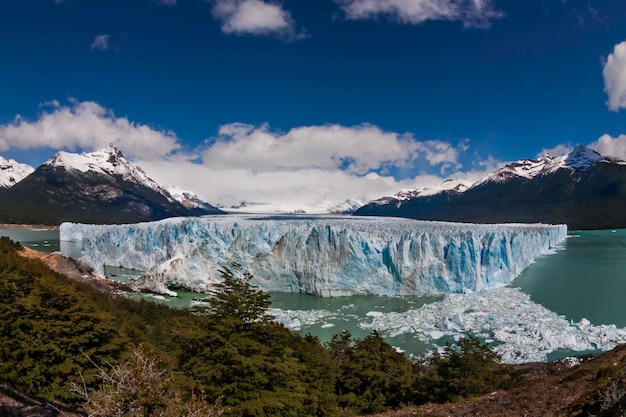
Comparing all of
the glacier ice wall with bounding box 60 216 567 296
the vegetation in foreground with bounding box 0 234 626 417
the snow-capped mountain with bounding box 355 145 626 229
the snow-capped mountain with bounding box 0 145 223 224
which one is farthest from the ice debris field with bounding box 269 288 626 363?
the snow-capped mountain with bounding box 0 145 223 224

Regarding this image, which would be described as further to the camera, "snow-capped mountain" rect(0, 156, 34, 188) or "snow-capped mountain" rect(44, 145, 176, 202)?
"snow-capped mountain" rect(0, 156, 34, 188)

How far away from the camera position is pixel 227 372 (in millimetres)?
6730

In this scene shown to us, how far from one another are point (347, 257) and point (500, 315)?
29.2ft

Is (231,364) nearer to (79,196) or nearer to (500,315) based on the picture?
(500,315)

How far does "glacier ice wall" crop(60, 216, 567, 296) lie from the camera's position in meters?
24.0

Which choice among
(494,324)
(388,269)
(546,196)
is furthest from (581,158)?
(494,324)

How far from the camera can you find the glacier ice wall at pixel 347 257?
2403cm

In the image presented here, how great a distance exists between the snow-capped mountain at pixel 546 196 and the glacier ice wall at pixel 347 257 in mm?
77354

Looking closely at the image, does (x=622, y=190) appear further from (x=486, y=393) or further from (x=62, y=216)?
(x=62, y=216)

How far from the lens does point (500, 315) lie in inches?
725

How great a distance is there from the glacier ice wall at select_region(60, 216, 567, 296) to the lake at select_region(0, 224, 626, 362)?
1.03 metres

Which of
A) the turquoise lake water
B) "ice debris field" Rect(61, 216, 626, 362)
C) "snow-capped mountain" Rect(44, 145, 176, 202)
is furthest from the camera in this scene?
"snow-capped mountain" Rect(44, 145, 176, 202)

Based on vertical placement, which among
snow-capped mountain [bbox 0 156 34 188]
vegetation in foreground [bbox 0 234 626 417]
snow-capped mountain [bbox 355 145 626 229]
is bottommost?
vegetation in foreground [bbox 0 234 626 417]

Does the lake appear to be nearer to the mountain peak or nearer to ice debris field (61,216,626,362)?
ice debris field (61,216,626,362)
